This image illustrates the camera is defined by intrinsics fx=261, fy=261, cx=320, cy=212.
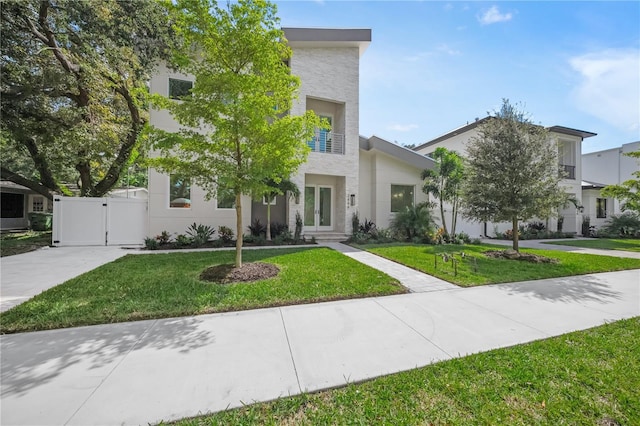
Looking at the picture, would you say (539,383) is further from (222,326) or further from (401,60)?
(401,60)

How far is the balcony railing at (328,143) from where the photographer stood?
13.4 meters

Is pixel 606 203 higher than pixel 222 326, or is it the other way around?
pixel 606 203

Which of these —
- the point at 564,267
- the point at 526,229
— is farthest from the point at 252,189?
the point at 526,229

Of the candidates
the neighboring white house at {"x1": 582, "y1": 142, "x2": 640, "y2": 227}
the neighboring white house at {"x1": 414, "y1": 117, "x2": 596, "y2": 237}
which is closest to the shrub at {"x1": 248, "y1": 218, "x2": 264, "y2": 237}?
the neighboring white house at {"x1": 414, "y1": 117, "x2": 596, "y2": 237}

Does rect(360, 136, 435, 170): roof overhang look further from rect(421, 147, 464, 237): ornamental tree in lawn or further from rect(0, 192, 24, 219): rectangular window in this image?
rect(0, 192, 24, 219): rectangular window

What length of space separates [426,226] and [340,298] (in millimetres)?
9270

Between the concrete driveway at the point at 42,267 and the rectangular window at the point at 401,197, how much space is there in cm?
1278

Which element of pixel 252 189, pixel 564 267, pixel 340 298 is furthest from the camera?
pixel 564 267

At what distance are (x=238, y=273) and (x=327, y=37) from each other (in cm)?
1227

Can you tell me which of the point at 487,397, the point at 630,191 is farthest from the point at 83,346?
the point at 630,191

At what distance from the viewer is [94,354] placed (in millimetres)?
3004

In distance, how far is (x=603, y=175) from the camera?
79.2 feet

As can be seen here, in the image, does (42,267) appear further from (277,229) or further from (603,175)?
(603,175)

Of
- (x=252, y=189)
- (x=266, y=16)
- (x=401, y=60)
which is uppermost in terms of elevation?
(x=401, y=60)
